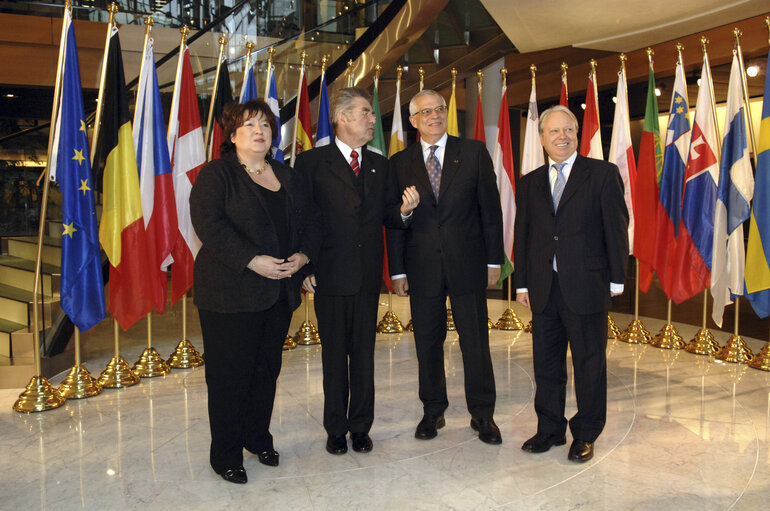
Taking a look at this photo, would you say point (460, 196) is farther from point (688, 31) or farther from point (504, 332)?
point (688, 31)

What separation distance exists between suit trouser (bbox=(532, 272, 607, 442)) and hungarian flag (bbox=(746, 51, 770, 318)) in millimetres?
1944

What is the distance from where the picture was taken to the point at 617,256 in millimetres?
2910

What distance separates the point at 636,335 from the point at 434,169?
10.4 ft

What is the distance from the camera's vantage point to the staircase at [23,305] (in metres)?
4.59

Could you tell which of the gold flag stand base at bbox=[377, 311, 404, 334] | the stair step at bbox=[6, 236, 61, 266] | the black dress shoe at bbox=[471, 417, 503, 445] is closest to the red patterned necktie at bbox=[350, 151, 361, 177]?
the black dress shoe at bbox=[471, 417, 503, 445]

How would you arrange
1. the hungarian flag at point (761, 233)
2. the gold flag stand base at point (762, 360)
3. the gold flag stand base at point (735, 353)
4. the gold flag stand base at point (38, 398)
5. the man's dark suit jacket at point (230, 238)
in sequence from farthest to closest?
1. the gold flag stand base at point (735, 353)
2. the gold flag stand base at point (762, 360)
3. the hungarian flag at point (761, 233)
4. the gold flag stand base at point (38, 398)
5. the man's dark suit jacket at point (230, 238)

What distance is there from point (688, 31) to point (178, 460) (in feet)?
18.1

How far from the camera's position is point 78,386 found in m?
4.15

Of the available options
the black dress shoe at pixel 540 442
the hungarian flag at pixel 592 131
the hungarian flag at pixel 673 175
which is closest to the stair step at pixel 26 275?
the black dress shoe at pixel 540 442

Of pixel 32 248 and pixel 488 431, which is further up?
pixel 32 248

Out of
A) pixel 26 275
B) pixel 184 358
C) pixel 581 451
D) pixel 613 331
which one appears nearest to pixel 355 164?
pixel 581 451

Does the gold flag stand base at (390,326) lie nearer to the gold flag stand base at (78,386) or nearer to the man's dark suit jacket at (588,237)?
the gold flag stand base at (78,386)

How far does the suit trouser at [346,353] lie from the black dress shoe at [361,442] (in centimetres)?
2

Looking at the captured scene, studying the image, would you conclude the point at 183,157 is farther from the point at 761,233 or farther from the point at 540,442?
the point at 761,233
